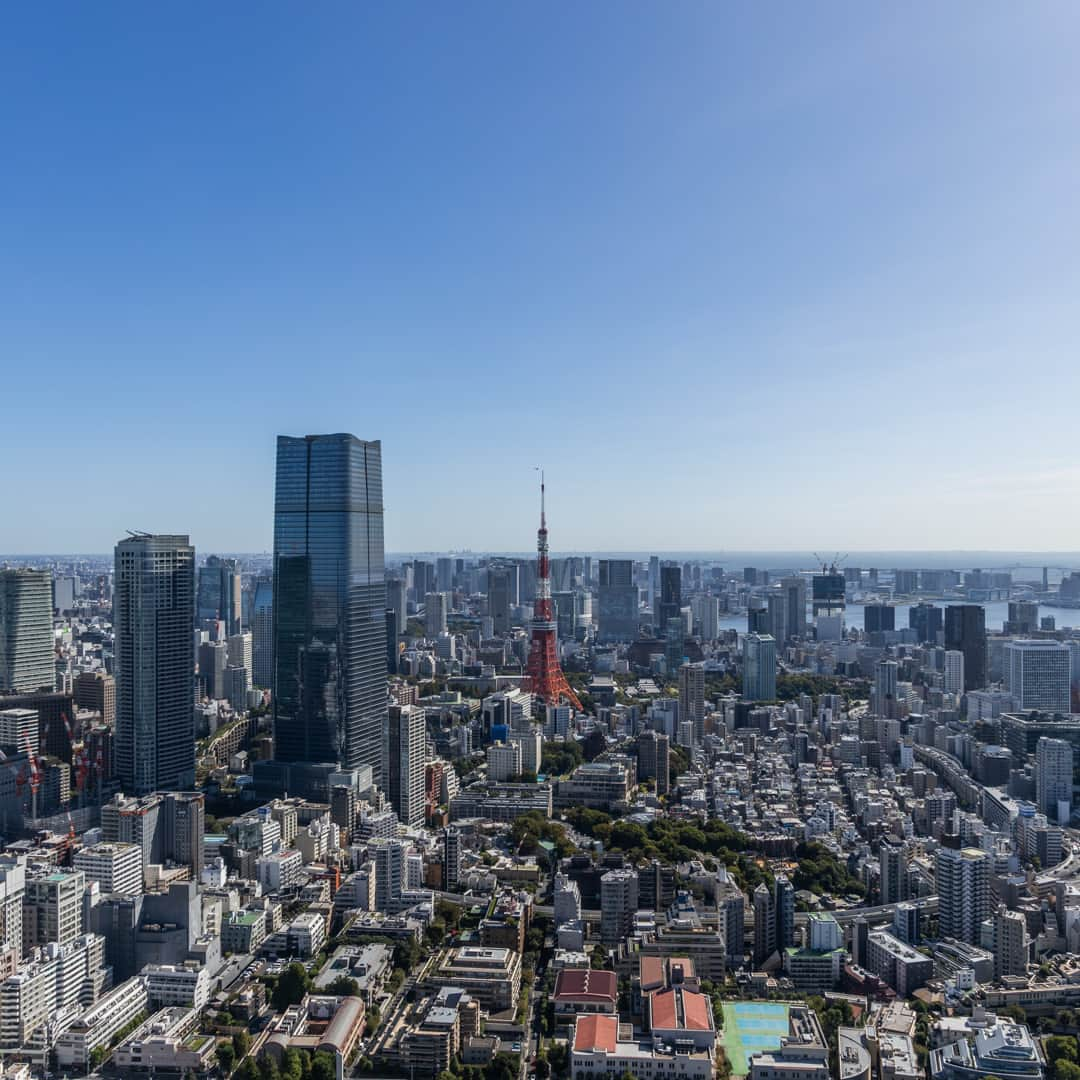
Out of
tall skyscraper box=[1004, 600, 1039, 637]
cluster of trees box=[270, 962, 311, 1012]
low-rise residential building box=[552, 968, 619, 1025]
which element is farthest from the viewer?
tall skyscraper box=[1004, 600, 1039, 637]

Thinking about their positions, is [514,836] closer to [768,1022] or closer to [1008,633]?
[768,1022]

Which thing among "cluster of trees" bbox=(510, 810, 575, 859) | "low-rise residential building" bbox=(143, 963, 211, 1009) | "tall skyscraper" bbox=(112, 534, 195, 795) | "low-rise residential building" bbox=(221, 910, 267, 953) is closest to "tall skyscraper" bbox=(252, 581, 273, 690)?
"tall skyscraper" bbox=(112, 534, 195, 795)

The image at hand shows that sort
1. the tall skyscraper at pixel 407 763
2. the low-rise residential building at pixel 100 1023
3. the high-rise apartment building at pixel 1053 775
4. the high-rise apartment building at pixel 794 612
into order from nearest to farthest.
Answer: the low-rise residential building at pixel 100 1023 < the tall skyscraper at pixel 407 763 < the high-rise apartment building at pixel 1053 775 < the high-rise apartment building at pixel 794 612

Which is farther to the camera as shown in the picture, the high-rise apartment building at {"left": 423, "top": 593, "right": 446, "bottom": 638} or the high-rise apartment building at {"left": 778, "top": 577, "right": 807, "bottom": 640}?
the high-rise apartment building at {"left": 778, "top": 577, "right": 807, "bottom": 640}

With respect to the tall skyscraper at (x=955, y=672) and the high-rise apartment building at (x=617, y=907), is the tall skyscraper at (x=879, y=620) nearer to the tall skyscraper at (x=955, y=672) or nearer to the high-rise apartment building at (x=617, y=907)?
the tall skyscraper at (x=955, y=672)

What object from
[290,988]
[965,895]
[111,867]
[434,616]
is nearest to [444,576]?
[434,616]

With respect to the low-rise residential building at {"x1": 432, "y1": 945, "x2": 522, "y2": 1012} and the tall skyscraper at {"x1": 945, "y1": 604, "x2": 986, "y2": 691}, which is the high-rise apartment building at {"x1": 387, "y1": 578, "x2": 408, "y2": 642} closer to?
the tall skyscraper at {"x1": 945, "y1": 604, "x2": 986, "y2": 691}

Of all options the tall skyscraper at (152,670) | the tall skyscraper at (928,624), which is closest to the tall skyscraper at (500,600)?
the tall skyscraper at (928,624)
